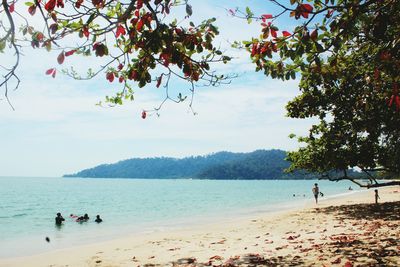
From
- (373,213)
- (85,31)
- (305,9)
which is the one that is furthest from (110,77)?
(373,213)

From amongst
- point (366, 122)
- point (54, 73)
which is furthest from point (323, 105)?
point (54, 73)

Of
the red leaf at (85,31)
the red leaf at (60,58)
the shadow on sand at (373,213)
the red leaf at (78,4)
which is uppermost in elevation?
the red leaf at (78,4)

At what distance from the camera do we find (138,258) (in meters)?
12.1

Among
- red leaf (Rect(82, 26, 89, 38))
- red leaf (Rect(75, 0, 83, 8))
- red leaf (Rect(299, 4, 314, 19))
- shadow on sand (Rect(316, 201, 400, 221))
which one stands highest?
red leaf (Rect(75, 0, 83, 8))

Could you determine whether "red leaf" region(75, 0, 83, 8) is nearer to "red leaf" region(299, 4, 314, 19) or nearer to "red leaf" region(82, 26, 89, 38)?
"red leaf" region(82, 26, 89, 38)

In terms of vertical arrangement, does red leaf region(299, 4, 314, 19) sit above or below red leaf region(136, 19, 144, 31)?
below

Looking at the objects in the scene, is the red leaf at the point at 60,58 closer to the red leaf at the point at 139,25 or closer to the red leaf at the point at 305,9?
the red leaf at the point at 139,25

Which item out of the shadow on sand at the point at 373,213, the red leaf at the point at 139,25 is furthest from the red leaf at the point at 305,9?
the shadow on sand at the point at 373,213

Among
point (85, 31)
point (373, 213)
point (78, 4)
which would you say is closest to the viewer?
point (78, 4)

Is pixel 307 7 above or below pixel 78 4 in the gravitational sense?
below

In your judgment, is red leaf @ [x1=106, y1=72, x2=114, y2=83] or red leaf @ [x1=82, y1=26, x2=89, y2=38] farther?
red leaf @ [x1=106, y1=72, x2=114, y2=83]

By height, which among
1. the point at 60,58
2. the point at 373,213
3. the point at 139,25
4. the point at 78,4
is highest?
the point at 78,4

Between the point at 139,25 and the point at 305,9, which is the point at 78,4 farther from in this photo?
the point at 305,9

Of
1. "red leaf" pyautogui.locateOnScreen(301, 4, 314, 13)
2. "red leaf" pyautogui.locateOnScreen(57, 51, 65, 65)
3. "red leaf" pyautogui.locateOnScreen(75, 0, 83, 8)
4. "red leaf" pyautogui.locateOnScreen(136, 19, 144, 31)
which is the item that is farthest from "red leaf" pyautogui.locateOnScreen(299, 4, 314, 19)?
"red leaf" pyautogui.locateOnScreen(57, 51, 65, 65)
